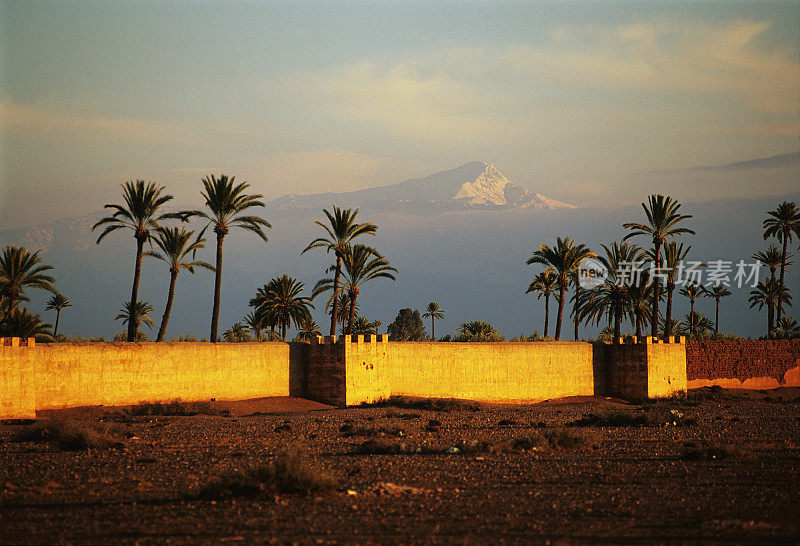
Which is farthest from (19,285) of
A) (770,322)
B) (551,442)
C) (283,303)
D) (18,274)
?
(770,322)

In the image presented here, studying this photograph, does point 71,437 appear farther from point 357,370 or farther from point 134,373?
point 357,370

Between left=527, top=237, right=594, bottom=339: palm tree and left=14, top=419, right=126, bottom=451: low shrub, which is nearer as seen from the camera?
left=14, top=419, right=126, bottom=451: low shrub

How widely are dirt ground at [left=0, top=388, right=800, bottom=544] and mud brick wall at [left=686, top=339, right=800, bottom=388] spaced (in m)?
19.3

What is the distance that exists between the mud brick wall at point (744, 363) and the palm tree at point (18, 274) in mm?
36660

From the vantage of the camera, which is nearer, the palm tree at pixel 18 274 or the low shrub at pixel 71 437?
the low shrub at pixel 71 437

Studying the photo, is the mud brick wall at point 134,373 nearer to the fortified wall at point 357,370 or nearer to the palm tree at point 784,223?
the fortified wall at point 357,370

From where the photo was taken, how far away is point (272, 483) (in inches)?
504

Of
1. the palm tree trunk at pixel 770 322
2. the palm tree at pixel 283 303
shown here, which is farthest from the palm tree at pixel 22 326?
the palm tree trunk at pixel 770 322

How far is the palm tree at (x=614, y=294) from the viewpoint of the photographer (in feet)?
163

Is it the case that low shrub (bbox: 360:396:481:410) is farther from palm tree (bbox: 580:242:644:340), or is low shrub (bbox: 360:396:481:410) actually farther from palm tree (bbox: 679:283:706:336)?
palm tree (bbox: 679:283:706:336)

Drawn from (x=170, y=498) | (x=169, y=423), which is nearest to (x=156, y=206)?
(x=169, y=423)

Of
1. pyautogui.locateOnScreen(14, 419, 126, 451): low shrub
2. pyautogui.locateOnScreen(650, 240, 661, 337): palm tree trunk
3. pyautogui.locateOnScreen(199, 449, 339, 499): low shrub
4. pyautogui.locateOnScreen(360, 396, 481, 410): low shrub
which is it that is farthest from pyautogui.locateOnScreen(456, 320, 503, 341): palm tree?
pyautogui.locateOnScreen(199, 449, 339, 499): low shrub

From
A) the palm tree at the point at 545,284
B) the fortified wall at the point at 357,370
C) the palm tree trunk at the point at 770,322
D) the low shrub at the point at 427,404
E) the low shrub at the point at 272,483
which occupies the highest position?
the palm tree at the point at 545,284

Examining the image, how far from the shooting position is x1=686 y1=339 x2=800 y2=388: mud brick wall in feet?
147
